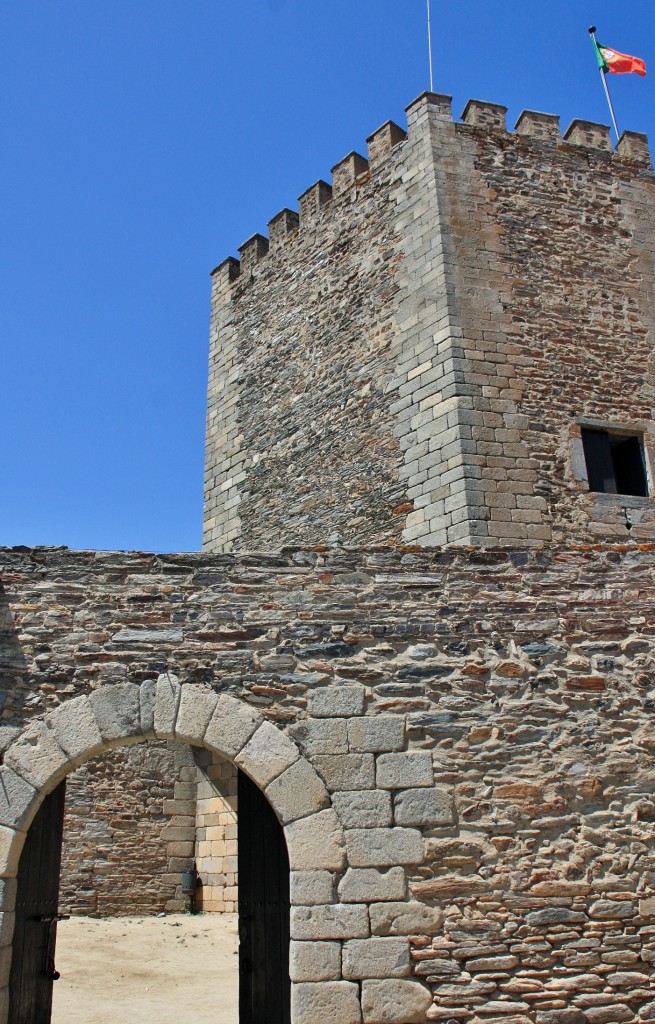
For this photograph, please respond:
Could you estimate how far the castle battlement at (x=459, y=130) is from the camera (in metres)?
10.1

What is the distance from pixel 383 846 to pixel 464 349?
19.0 feet

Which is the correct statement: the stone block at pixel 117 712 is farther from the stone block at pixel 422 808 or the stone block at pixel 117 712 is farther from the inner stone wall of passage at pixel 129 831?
the inner stone wall of passage at pixel 129 831

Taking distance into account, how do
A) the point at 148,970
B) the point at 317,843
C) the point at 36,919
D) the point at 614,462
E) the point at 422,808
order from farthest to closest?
the point at 614,462 < the point at 148,970 < the point at 36,919 < the point at 422,808 < the point at 317,843

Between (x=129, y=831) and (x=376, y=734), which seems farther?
(x=129, y=831)

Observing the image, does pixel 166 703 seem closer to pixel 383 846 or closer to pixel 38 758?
pixel 38 758

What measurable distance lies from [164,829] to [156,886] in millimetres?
615

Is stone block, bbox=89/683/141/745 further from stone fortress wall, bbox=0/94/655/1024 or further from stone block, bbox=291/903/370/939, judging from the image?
stone block, bbox=291/903/370/939

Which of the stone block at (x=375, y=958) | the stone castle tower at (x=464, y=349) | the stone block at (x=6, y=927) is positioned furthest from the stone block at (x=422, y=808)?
the stone castle tower at (x=464, y=349)

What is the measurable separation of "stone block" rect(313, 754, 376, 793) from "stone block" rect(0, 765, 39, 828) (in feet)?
4.63

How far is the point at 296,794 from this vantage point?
4398mm

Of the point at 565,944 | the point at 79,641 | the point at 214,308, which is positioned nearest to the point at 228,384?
the point at 214,308

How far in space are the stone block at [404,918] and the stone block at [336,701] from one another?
0.93m

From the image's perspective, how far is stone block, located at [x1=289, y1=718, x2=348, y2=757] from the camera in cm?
450

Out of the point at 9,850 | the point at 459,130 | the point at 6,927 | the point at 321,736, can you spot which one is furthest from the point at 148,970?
the point at 459,130
